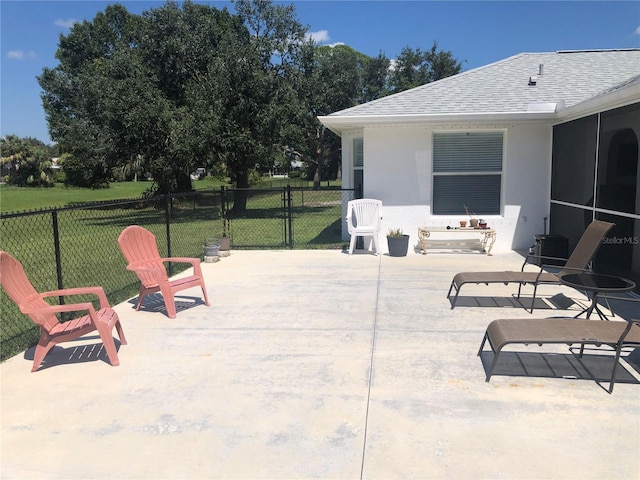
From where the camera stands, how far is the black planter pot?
9531mm

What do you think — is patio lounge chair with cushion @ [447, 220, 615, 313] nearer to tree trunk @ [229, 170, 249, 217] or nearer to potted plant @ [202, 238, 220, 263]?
potted plant @ [202, 238, 220, 263]

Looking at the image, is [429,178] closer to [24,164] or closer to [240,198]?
[240,198]

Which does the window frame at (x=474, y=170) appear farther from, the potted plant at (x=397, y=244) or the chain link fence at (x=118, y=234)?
the chain link fence at (x=118, y=234)

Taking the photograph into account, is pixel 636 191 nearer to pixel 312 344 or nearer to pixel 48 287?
pixel 312 344

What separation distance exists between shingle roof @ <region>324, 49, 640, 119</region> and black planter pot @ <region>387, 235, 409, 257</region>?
240 centimetres

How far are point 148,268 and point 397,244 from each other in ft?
17.1

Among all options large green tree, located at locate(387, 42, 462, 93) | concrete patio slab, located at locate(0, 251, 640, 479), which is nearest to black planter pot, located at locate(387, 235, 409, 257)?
concrete patio slab, located at locate(0, 251, 640, 479)

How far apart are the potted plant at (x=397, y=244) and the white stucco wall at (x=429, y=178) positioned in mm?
720

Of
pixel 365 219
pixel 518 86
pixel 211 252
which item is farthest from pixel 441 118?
pixel 211 252

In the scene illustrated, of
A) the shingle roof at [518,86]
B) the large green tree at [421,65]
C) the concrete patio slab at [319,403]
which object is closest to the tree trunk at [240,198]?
the shingle roof at [518,86]

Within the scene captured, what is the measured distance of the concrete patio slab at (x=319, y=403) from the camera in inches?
111

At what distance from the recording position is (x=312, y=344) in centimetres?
477

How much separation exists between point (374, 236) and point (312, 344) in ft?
17.1

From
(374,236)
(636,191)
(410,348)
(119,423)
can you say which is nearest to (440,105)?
(374,236)
